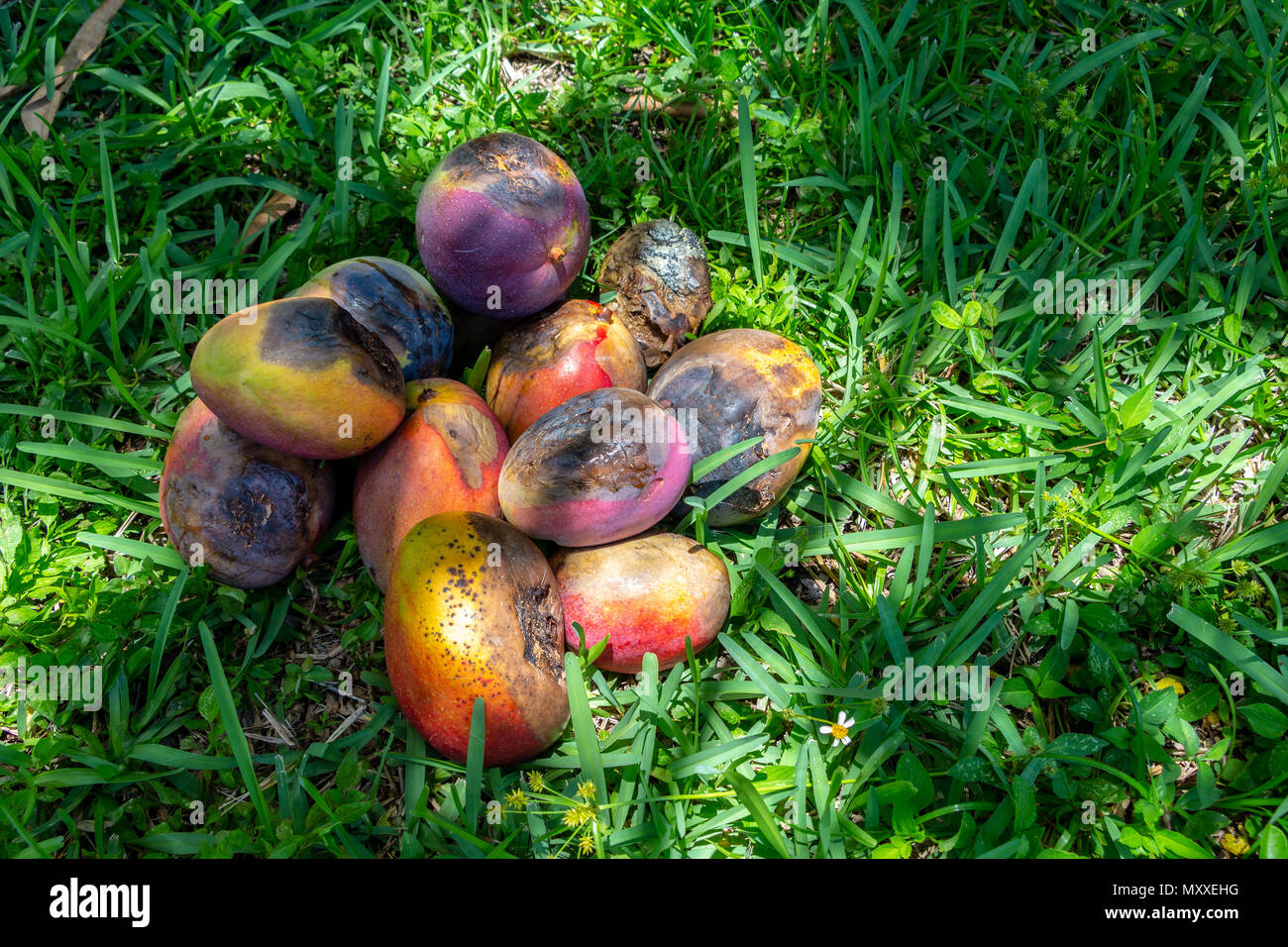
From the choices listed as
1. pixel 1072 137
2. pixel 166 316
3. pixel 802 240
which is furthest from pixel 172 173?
pixel 1072 137

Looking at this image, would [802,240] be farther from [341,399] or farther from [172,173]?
[172,173]

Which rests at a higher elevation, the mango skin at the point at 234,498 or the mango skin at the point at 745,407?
the mango skin at the point at 745,407

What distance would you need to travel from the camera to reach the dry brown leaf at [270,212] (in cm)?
312

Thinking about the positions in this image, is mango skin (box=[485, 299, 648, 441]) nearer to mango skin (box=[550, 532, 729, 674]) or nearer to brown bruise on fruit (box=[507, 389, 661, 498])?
brown bruise on fruit (box=[507, 389, 661, 498])

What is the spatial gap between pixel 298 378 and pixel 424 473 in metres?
0.38

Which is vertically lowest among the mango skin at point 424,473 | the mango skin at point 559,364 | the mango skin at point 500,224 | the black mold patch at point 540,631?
the black mold patch at point 540,631

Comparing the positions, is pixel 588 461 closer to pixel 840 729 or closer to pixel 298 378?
pixel 298 378

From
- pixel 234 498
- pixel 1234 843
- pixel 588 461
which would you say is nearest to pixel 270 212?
pixel 234 498

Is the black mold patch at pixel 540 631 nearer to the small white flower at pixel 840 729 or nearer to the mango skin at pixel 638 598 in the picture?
the mango skin at pixel 638 598

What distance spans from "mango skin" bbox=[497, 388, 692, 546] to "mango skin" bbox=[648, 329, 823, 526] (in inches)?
7.1

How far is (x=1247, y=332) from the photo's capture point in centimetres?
289

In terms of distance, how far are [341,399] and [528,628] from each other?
0.72m

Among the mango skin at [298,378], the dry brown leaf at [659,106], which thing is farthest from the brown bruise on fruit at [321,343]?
the dry brown leaf at [659,106]
